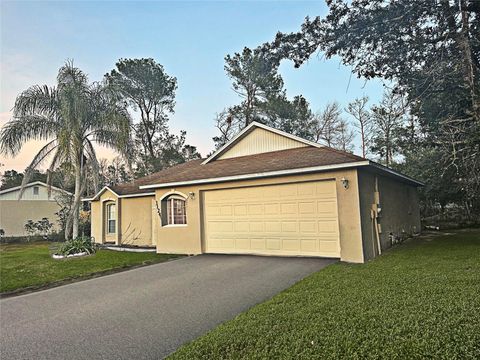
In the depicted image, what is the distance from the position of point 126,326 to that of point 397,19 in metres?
9.71

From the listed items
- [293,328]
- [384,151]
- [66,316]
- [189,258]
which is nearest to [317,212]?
[189,258]

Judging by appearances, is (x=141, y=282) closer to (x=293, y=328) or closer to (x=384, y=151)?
(x=293, y=328)

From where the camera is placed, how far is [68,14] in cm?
952

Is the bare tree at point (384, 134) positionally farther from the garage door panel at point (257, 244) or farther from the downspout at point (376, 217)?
the garage door panel at point (257, 244)

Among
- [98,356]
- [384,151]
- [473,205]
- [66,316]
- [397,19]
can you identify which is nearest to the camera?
[98,356]

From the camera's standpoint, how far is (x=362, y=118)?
29016mm

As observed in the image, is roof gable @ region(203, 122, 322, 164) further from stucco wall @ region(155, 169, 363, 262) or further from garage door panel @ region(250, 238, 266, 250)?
garage door panel @ region(250, 238, 266, 250)

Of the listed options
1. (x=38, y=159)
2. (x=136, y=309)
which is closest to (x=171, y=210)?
(x=38, y=159)

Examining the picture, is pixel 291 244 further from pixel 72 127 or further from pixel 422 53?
pixel 72 127

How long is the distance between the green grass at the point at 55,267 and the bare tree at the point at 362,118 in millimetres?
23330

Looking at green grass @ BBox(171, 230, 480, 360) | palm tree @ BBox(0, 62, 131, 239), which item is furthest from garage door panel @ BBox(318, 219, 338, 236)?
palm tree @ BBox(0, 62, 131, 239)

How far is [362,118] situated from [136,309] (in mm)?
28001

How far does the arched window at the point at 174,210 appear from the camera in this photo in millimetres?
11961

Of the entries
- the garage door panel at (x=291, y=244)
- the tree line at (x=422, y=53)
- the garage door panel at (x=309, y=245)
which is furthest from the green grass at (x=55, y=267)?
the tree line at (x=422, y=53)
